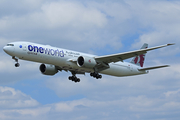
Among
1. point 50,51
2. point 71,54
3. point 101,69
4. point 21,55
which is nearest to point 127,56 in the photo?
point 101,69

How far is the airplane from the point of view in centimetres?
4972

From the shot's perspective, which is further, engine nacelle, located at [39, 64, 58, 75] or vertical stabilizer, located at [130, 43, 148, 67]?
vertical stabilizer, located at [130, 43, 148, 67]

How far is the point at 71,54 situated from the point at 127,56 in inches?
346

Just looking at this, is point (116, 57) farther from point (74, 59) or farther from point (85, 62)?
point (74, 59)

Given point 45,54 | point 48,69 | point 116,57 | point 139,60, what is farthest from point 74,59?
point 139,60

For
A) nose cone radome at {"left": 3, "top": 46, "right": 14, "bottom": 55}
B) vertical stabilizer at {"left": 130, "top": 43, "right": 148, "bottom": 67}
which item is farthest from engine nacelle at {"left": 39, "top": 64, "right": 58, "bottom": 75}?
vertical stabilizer at {"left": 130, "top": 43, "right": 148, "bottom": 67}

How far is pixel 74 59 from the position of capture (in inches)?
2117

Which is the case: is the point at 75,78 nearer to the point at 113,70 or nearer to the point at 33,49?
the point at 113,70

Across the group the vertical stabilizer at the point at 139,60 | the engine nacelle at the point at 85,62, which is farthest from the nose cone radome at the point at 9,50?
the vertical stabilizer at the point at 139,60

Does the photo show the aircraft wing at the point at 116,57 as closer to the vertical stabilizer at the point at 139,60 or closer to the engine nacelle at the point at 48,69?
the engine nacelle at the point at 48,69

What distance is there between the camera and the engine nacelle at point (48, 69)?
59375mm

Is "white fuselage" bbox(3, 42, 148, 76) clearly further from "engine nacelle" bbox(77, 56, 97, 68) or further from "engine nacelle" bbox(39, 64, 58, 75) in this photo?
"engine nacelle" bbox(39, 64, 58, 75)

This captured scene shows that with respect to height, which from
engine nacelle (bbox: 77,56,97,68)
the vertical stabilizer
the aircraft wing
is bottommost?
engine nacelle (bbox: 77,56,97,68)

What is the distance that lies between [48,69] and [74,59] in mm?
7486
